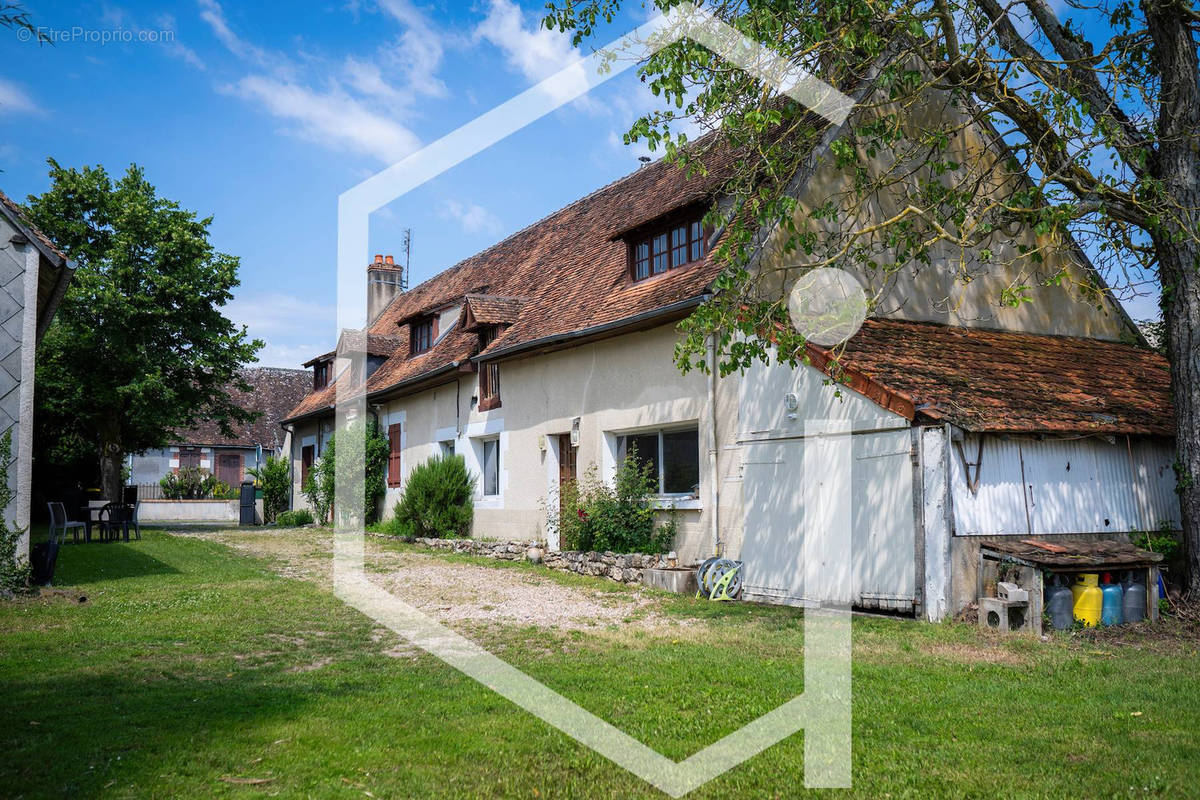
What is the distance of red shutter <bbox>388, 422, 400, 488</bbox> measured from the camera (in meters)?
21.7

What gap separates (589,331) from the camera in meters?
13.6

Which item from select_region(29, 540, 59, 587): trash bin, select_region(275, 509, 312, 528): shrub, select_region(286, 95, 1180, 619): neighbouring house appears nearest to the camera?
select_region(286, 95, 1180, 619): neighbouring house

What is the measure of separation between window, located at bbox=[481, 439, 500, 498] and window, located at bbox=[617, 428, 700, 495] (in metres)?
4.34

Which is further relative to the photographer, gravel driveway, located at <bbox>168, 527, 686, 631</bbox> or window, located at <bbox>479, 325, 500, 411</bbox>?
window, located at <bbox>479, 325, 500, 411</bbox>

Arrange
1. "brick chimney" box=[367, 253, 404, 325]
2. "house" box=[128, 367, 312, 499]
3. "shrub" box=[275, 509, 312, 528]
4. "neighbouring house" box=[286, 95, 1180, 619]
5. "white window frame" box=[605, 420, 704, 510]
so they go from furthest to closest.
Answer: "house" box=[128, 367, 312, 499] < "brick chimney" box=[367, 253, 404, 325] < "shrub" box=[275, 509, 312, 528] < "white window frame" box=[605, 420, 704, 510] < "neighbouring house" box=[286, 95, 1180, 619]

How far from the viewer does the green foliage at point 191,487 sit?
114 feet

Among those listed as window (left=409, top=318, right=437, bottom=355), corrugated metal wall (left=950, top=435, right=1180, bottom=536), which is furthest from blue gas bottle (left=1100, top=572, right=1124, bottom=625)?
window (left=409, top=318, right=437, bottom=355)

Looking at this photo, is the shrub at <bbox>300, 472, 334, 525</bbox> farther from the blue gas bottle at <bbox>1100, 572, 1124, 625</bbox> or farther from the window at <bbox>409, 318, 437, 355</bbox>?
the blue gas bottle at <bbox>1100, 572, 1124, 625</bbox>

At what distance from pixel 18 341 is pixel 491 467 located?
900cm

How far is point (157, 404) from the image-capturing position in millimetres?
22547

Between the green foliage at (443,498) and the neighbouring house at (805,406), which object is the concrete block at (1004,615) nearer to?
the neighbouring house at (805,406)

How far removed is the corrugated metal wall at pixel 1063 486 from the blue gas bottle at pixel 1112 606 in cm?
86

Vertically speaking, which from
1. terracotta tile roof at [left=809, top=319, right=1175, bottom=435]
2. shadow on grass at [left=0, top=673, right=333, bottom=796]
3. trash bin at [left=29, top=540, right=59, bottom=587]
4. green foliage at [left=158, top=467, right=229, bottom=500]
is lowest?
shadow on grass at [left=0, top=673, right=333, bottom=796]

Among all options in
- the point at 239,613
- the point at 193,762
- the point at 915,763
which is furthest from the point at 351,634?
the point at 915,763
